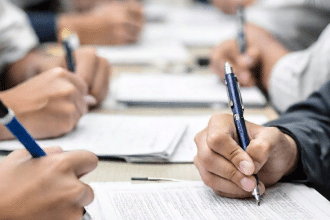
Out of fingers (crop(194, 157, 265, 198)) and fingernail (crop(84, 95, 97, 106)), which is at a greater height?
fingers (crop(194, 157, 265, 198))

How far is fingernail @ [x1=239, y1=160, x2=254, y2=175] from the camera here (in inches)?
17.0

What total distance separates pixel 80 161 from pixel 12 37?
2.17 ft

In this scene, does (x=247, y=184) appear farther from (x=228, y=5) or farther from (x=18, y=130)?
(x=228, y=5)

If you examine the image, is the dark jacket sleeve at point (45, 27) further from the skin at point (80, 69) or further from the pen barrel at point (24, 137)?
the pen barrel at point (24, 137)

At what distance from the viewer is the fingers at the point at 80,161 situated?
39 cm

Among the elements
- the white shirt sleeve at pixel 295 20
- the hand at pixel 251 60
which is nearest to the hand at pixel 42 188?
the hand at pixel 251 60

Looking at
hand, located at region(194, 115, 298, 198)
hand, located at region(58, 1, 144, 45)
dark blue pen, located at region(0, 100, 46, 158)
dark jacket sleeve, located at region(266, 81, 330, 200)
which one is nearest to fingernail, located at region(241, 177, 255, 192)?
hand, located at region(194, 115, 298, 198)

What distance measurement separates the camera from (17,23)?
3.21 ft

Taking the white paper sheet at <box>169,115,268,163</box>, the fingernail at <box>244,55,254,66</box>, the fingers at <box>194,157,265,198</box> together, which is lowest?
the white paper sheet at <box>169,115,268,163</box>

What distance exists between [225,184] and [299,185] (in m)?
0.13

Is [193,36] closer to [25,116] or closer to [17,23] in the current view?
[17,23]

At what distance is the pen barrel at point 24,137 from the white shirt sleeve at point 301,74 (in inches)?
23.6

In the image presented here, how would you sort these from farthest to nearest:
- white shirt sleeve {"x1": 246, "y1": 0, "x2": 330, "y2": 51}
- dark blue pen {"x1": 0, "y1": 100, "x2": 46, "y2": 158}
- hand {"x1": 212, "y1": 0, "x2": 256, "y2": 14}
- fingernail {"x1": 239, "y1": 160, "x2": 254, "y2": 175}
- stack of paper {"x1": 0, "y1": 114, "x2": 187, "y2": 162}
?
1. hand {"x1": 212, "y1": 0, "x2": 256, "y2": 14}
2. white shirt sleeve {"x1": 246, "y1": 0, "x2": 330, "y2": 51}
3. stack of paper {"x1": 0, "y1": 114, "x2": 187, "y2": 162}
4. fingernail {"x1": 239, "y1": 160, "x2": 254, "y2": 175}
5. dark blue pen {"x1": 0, "y1": 100, "x2": 46, "y2": 158}

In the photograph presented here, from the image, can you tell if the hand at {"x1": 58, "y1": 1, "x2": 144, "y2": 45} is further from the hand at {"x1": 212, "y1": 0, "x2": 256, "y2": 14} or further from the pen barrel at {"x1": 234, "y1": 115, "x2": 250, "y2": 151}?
the pen barrel at {"x1": 234, "y1": 115, "x2": 250, "y2": 151}
